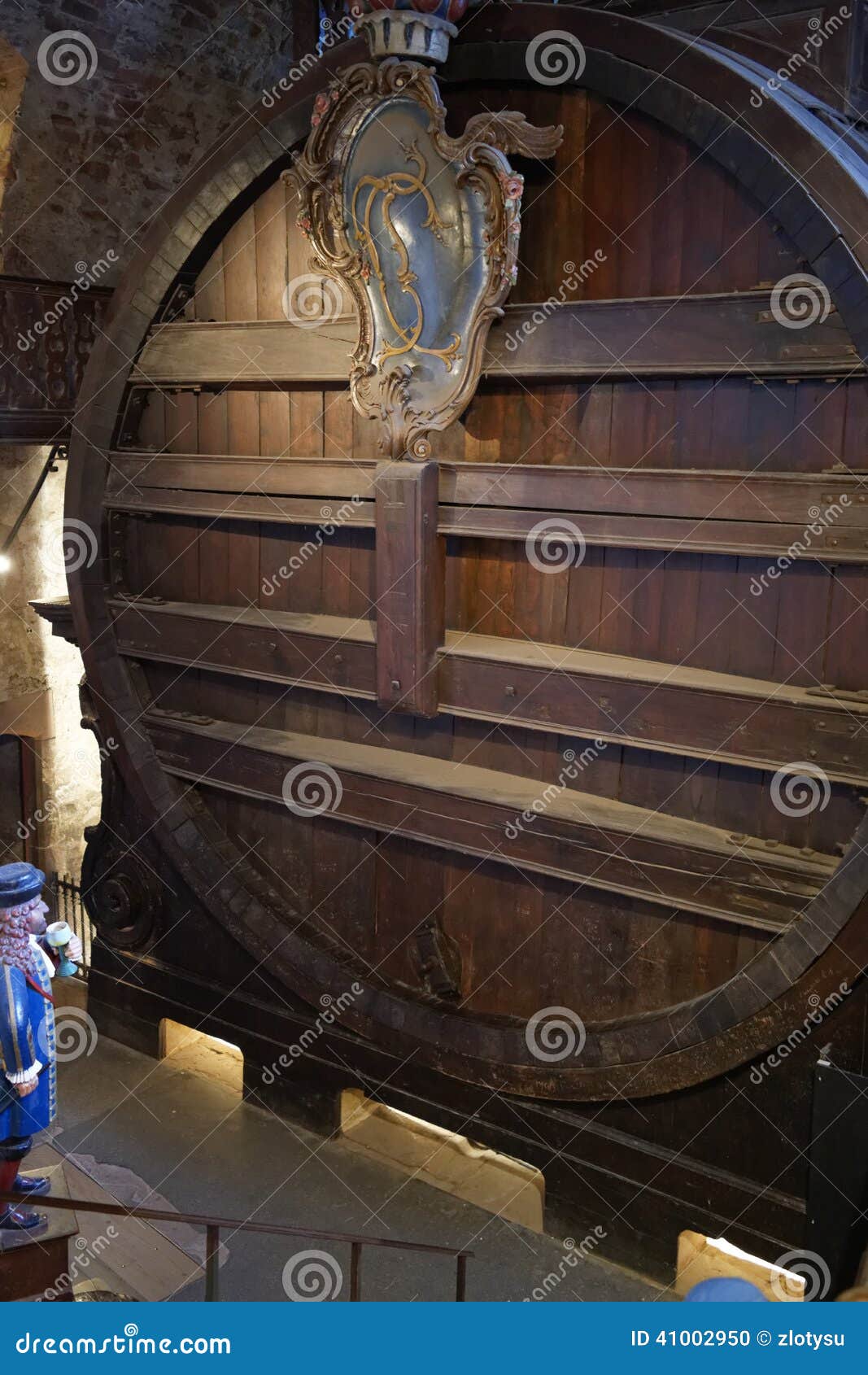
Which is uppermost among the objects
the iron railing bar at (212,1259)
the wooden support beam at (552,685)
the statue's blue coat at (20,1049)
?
the wooden support beam at (552,685)

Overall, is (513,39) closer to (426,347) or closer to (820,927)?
(426,347)

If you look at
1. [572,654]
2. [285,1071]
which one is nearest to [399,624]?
[572,654]

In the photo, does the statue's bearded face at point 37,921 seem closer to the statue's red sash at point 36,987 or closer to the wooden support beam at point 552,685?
the statue's red sash at point 36,987

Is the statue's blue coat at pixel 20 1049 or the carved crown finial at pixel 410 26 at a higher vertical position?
the carved crown finial at pixel 410 26

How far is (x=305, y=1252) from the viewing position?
5.02 metres

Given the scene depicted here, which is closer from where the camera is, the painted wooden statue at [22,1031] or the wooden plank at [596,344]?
the wooden plank at [596,344]

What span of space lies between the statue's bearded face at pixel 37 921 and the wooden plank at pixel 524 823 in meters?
1.41

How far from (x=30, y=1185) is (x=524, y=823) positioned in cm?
213

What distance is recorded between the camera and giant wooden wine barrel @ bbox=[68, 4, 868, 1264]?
416cm

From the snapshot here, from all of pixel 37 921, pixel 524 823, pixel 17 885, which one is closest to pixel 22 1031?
pixel 37 921

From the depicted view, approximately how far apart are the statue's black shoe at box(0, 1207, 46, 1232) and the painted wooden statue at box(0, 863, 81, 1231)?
0.12 m

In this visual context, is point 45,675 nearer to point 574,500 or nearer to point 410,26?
point 574,500

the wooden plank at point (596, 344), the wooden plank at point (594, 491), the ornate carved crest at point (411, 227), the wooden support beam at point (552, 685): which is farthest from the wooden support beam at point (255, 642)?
the wooden plank at point (596, 344)

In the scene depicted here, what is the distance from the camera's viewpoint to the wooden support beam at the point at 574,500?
4.07 meters
